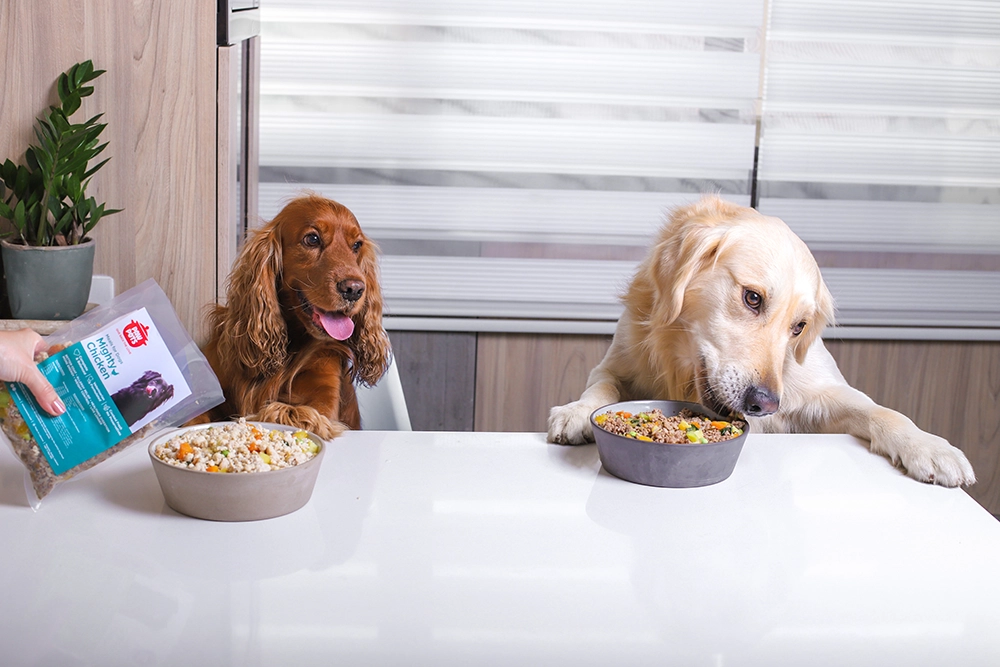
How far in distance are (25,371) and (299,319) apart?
430 mm

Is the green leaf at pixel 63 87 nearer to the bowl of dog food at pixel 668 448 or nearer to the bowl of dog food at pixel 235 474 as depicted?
the bowl of dog food at pixel 235 474

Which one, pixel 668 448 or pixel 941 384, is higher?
pixel 668 448

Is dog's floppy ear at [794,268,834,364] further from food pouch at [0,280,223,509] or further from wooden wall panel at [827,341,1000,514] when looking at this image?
wooden wall panel at [827,341,1000,514]

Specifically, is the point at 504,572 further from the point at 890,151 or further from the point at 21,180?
the point at 890,151

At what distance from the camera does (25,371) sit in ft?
3.47

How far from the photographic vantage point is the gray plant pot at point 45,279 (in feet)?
4.95

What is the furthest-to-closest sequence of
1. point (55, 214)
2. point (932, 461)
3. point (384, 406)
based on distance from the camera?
point (384, 406) < point (55, 214) < point (932, 461)

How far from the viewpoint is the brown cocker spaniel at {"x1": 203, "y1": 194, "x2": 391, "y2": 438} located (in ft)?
4.45

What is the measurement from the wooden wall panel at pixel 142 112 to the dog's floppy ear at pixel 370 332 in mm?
431

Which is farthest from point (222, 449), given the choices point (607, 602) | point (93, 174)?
point (93, 174)

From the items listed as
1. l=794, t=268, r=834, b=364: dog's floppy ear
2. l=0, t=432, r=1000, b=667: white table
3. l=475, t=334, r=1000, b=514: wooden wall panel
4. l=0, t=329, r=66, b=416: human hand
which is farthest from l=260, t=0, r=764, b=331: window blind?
l=0, t=329, r=66, b=416: human hand

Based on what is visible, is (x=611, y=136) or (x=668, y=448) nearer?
(x=668, y=448)

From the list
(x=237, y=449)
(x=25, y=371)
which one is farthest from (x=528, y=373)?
(x=25, y=371)

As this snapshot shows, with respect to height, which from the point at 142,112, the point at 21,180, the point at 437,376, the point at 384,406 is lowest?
the point at 437,376
